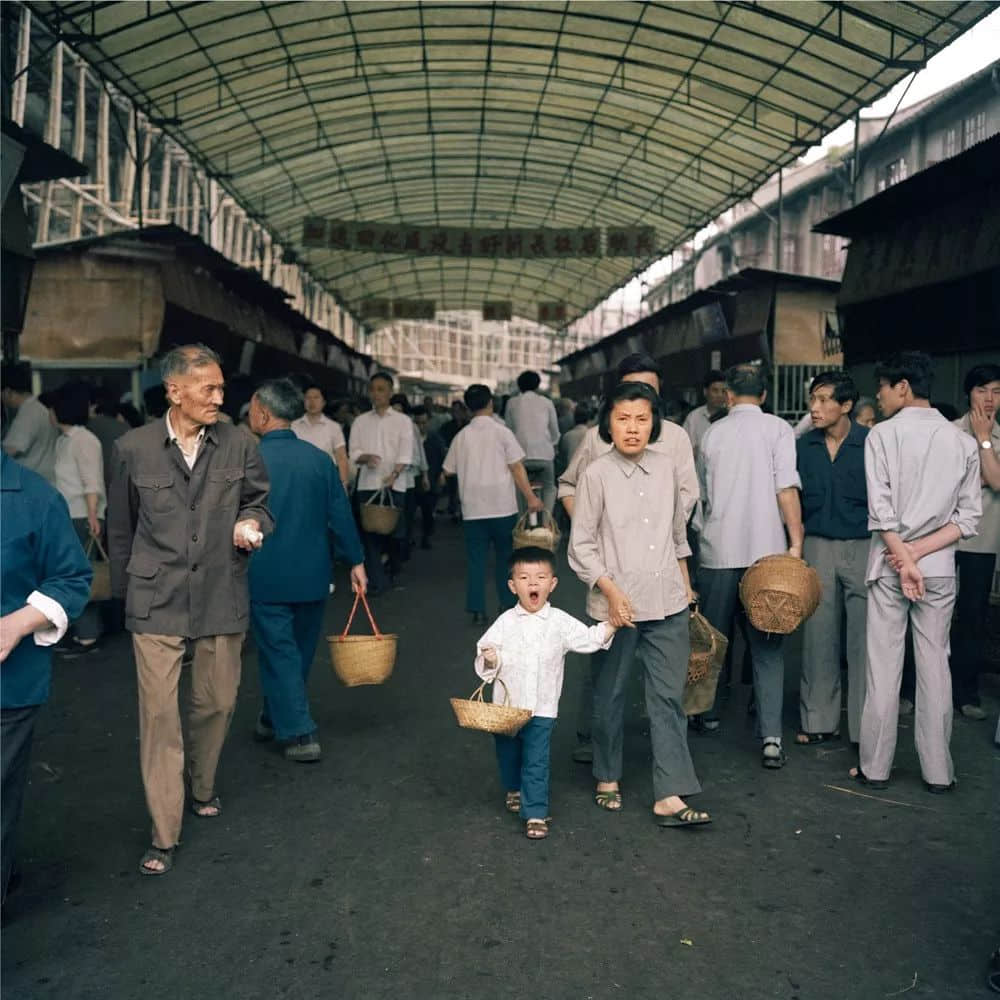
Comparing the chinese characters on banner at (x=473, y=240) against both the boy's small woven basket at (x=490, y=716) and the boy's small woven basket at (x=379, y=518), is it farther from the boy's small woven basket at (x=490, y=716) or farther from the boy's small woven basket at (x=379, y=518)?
the boy's small woven basket at (x=490, y=716)

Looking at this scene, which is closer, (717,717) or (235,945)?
(235,945)

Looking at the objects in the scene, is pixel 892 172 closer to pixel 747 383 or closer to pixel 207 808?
pixel 747 383

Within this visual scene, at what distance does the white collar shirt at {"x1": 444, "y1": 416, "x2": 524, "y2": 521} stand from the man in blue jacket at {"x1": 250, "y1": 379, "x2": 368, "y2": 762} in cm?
313

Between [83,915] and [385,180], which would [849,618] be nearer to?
[83,915]

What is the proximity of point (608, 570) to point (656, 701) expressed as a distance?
568 millimetres

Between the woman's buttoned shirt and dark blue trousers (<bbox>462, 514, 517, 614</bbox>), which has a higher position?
the woman's buttoned shirt

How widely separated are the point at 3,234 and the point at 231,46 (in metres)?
8.31

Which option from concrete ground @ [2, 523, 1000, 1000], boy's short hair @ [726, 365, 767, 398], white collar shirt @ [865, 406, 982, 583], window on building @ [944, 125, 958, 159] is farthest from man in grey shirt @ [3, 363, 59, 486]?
window on building @ [944, 125, 958, 159]

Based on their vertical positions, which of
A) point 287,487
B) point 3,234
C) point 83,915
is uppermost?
point 3,234

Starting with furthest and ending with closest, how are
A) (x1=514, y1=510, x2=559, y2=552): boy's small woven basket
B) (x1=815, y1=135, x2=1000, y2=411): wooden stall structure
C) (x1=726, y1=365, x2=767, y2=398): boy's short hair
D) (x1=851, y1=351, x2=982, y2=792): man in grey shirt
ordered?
1. (x1=815, y1=135, x2=1000, y2=411): wooden stall structure
2. (x1=514, y1=510, x2=559, y2=552): boy's small woven basket
3. (x1=726, y1=365, x2=767, y2=398): boy's short hair
4. (x1=851, y1=351, x2=982, y2=792): man in grey shirt

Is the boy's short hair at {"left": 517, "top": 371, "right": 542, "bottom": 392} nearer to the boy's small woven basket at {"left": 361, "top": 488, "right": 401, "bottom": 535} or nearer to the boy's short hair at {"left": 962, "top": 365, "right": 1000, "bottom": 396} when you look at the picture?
the boy's small woven basket at {"left": 361, "top": 488, "right": 401, "bottom": 535}

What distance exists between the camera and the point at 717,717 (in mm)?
6094

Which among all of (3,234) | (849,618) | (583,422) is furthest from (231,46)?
(849,618)

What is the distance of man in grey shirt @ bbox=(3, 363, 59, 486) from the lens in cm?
778
